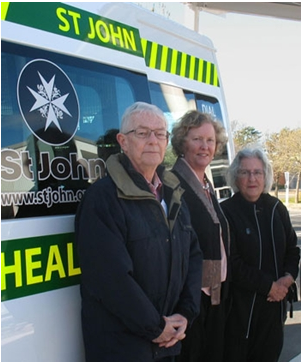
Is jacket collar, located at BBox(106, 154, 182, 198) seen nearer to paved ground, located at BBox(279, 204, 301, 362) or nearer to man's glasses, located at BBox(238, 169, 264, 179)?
man's glasses, located at BBox(238, 169, 264, 179)

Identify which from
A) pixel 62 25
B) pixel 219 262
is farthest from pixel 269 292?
pixel 62 25

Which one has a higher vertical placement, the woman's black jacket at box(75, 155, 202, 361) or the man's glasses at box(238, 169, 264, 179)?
the man's glasses at box(238, 169, 264, 179)

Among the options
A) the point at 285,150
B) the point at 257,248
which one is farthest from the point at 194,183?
the point at 285,150

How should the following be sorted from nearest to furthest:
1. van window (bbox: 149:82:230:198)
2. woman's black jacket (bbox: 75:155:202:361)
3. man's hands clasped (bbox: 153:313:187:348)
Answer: woman's black jacket (bbox: 75:155:202:361)
man's hands clasped (bbox: 153:313:187:348)
van window (bbox: 149:82:230:198)

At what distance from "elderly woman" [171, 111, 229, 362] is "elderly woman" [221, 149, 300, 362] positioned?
0.16 m

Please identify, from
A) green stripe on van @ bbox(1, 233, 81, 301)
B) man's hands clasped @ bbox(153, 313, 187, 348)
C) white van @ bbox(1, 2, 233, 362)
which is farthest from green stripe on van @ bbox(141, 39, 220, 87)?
man's hands clasped @ bbox(153, 313, 187, 348)

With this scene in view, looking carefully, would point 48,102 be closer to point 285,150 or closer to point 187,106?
point 187,106

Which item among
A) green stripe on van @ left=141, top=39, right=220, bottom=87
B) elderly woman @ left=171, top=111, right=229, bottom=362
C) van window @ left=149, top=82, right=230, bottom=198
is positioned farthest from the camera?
van window @ left=149, top=82, right=230, bottom=198

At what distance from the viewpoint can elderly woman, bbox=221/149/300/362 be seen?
2.85 m

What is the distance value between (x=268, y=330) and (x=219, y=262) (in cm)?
70

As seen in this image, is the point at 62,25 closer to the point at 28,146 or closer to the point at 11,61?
the point at 11,61

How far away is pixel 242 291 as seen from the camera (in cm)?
290

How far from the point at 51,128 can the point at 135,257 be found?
66 cm

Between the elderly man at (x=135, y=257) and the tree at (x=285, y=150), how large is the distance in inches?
987
